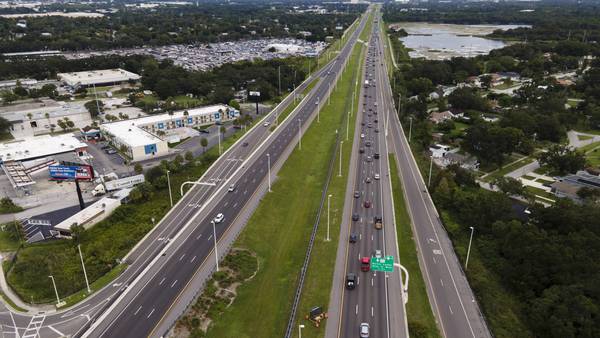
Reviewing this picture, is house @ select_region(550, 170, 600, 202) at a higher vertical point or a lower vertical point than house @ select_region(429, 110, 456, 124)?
lower

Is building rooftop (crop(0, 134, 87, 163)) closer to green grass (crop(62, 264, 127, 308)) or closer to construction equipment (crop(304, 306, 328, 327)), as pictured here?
green grass (crop(62, 264, 127, 308))

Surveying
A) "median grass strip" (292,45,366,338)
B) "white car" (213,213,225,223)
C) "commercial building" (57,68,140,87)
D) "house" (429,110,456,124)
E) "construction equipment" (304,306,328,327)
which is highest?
"commercial building" (57,68,140,87)

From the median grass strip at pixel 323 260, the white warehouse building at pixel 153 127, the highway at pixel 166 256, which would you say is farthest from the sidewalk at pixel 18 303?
the white warehouse building at pixel 153 127

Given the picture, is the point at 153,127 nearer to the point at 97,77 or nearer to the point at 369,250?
the point at 97,77

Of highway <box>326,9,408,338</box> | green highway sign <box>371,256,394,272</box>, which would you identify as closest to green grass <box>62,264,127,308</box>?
highway <box>326,9,408,338</box>

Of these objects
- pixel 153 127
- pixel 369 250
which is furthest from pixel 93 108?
pixel 369 250

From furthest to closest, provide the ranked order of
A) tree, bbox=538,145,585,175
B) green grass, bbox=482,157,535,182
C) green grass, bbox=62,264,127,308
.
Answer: green grass, bbox=482,157,535,182 < tree, bbox=538,145,585,175 < green grass, bbox=62,264,127,308

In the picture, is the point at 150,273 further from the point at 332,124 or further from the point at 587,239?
the point at 332,124
